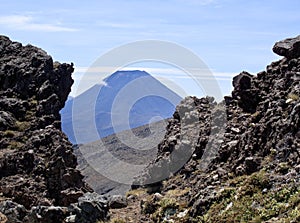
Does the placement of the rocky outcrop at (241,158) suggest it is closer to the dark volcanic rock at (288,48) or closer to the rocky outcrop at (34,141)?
the dark volcanic rock at (288,48)

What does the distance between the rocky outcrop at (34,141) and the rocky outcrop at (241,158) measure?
469 centimetres

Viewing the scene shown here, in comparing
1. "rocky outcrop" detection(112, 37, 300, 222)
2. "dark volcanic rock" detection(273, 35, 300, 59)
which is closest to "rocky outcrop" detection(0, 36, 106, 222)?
"rocky outcrop" detection(112, 37, 300, 222)

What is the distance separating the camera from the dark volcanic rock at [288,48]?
31.3 metres

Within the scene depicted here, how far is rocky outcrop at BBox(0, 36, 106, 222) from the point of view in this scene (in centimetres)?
2869

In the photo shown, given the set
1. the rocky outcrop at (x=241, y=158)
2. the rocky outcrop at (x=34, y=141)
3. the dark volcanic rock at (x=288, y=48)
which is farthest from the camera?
the dark volcanic rock at (x=288, y=48)

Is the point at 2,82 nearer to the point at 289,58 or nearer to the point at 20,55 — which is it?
the point at 20,55

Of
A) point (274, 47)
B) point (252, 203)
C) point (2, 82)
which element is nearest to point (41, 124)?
point (2, 82)

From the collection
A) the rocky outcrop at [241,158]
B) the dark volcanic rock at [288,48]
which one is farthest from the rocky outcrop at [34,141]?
the dark volcanic rock at [288,48]

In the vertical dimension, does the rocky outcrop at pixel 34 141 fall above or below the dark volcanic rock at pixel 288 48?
below

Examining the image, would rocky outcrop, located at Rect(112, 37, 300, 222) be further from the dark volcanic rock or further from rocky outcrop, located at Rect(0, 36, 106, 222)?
rocky outcrop, located at Rect(0, 36, 106, 222)

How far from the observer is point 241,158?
25766 millimetres

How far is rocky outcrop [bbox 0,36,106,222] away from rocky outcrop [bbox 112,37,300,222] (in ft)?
15.4

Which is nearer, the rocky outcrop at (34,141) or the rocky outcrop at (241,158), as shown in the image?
the rocky outcrop at (241,158)

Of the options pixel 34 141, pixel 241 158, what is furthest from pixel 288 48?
pixel 34 141
